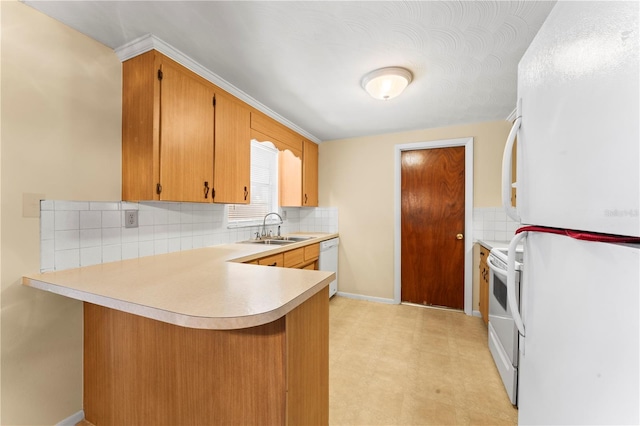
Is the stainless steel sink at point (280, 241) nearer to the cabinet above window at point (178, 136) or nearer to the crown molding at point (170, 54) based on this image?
the cabinet above window at point (178, 136)

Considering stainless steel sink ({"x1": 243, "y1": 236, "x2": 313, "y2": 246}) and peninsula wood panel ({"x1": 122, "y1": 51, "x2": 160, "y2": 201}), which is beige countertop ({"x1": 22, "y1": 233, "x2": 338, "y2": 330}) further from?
stainless steel sink ({"x1": 243, "y1": 236, "x2": 313, "y2": 246})

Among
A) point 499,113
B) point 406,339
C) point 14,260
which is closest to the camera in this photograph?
point 14,260

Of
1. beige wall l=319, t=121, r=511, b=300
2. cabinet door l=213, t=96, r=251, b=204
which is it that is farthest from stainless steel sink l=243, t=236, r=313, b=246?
beige wall l=319, t=121, r=511, b=300

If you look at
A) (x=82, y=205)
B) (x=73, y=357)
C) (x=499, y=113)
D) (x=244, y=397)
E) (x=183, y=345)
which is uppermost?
(x=499, y=113)

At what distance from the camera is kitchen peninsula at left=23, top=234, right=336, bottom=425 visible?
97cm

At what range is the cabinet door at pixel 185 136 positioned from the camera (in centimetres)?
171

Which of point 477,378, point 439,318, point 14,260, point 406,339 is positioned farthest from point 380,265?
point 14,260

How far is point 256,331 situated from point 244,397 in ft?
0.91

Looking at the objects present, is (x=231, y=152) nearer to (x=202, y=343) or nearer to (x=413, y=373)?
(x=202, y=343)

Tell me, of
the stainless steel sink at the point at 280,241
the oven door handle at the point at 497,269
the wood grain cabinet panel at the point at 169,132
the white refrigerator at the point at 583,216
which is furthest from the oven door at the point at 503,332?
the wood grain cabinet panel at the point at 169,132

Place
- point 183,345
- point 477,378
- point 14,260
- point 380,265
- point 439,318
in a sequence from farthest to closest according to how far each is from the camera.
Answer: point 380,265
point 439,318
point 477,378
point 14,260
point 183,345

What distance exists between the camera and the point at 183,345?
1197mm

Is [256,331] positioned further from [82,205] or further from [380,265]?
[380,265]

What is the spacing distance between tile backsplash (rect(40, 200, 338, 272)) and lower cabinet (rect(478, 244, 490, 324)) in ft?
8.50
